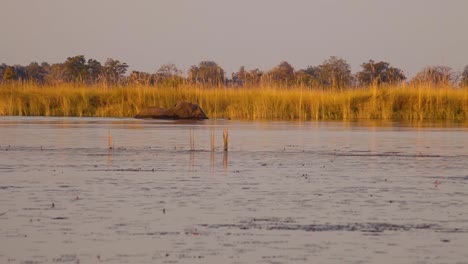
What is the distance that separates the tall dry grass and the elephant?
7.41 ft

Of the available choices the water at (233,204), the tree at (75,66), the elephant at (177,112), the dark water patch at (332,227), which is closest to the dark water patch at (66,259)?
the water at (233,204)

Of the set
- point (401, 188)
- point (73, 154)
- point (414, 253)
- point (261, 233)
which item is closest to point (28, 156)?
point (73, 154)

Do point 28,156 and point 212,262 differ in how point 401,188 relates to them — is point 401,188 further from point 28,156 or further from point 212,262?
point 28,156

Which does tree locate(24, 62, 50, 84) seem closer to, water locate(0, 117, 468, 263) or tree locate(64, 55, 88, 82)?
tree locate(64, 55, 88, 82)

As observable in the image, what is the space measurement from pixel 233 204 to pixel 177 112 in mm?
22520

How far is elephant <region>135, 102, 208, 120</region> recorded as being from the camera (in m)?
31.5

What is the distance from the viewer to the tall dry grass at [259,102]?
1307 inches

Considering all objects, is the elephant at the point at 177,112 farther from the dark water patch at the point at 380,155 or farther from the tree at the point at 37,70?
the tree at the point at 37,70

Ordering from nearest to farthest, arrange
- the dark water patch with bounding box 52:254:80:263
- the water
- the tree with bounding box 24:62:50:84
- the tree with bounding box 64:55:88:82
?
the dark water patch with bounding box 52:254:80:263 < the water < the tree with bounding box 64:55:88:82 < the tree with bounding box 24:62:50:84

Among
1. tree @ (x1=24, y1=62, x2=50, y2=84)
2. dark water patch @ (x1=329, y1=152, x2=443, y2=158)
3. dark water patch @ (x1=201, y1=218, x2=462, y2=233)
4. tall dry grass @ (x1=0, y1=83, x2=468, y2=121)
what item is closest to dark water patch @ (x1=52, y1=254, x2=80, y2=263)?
dark water patch @ (x1=201, y1=218, x2=462, y2=233)

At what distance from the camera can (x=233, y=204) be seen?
9.48 meters

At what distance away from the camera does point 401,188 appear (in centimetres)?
1099

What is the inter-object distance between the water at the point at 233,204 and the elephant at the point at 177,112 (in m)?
13.9

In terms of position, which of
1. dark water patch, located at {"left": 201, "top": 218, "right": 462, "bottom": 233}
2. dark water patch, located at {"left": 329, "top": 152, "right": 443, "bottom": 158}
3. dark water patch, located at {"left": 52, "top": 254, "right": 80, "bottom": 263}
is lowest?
dark water patch, located at {"left": 52, "top": 254, "right": 80, "bottom": 263}
